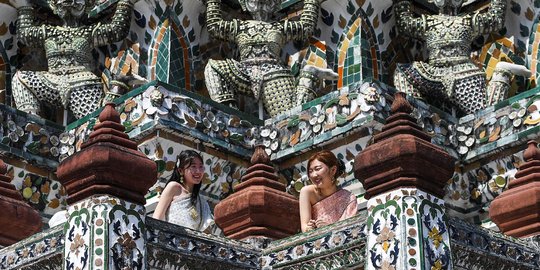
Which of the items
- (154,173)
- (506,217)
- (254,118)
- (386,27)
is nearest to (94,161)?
(154,173)

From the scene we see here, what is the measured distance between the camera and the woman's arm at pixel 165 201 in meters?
18.3

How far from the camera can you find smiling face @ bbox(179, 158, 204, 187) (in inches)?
730

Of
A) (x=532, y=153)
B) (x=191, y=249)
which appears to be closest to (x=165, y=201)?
(x=191, y=249)

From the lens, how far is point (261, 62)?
24.9 meters

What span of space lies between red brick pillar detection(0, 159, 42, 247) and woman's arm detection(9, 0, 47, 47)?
7.14 m

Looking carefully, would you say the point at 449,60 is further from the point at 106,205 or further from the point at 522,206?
the point at 106,205

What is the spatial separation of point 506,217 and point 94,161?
4.50 metres

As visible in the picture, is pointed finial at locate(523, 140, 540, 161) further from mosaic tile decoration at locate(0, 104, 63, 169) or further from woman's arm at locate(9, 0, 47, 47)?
woman's arm at locate(9, 0, 47, 47)

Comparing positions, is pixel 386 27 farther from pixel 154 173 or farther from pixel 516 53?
pixel 154 173

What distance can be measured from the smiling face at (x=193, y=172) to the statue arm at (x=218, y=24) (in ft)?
22.5

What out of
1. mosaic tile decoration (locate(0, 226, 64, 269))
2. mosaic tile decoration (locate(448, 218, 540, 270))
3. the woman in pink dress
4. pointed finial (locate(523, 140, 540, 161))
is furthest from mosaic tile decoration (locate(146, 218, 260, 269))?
pointed finial (locate(523, 140, 540, 161))

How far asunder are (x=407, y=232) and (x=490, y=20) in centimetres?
919

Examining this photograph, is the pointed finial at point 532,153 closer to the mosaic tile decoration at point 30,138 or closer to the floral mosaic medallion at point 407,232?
the floral mosaic medallion at point 407,232

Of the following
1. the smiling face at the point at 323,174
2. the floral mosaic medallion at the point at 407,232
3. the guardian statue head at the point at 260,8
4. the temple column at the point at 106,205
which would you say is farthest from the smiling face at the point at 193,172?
the guardian statue head at the point at 260,8
